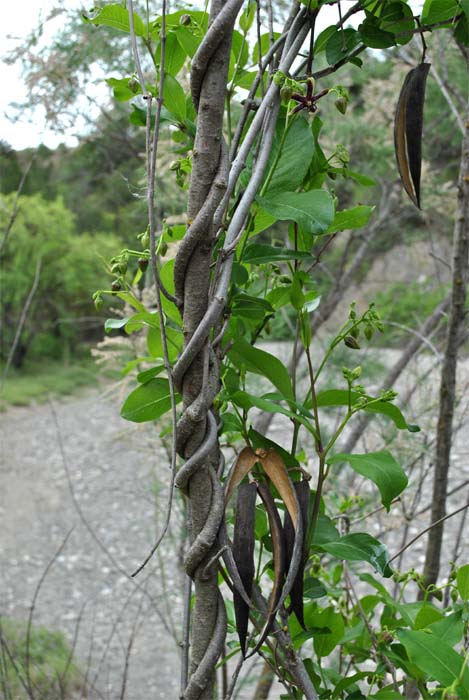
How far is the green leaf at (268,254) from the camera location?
38 centimetres

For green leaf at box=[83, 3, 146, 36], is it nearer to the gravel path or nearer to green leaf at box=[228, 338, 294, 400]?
green leaf at box=[228, 338, 294, 400]

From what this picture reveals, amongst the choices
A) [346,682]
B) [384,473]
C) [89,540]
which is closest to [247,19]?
[384,473]

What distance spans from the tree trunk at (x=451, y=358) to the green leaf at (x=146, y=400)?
0.30 metres

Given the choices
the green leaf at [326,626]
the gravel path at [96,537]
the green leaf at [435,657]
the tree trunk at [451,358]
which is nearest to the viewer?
the green leaf at [435,657]

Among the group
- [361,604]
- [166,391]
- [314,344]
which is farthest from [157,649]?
[166,391]

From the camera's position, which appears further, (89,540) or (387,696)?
(89,540)

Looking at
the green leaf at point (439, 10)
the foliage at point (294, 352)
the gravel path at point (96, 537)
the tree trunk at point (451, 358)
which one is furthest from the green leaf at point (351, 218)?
the gravel path at point (96, 537)

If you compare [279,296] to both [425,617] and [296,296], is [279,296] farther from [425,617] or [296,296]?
[425,617]

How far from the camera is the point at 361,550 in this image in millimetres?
390

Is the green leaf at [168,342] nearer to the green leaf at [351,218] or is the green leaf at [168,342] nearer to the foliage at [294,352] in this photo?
the foliage at [294,352]

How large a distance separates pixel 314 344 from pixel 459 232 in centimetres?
155

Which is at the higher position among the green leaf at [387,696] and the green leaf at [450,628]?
the green leaf at [450,628]

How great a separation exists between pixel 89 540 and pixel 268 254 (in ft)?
8.13

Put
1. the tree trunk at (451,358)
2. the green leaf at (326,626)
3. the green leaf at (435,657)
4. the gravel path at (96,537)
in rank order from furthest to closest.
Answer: the gravel path at (96,537) → the tree trunk at (451,358) → the green leaf at (326,626) → the green leaf at (435,657)
